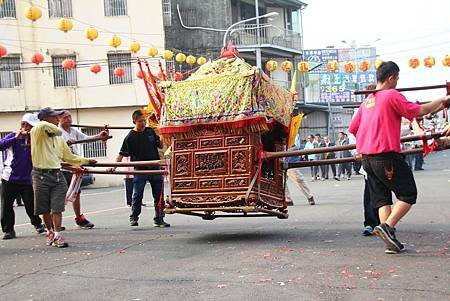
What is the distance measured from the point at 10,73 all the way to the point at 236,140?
24.4 m

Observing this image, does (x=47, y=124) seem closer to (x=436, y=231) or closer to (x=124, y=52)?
(x=436, y=231)

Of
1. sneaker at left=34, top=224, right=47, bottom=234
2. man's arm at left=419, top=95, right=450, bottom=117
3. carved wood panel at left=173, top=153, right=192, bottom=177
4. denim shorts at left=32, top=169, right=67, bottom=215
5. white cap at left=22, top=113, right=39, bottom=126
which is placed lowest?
sneaker at left=34, top=224, right=47, bottom=234

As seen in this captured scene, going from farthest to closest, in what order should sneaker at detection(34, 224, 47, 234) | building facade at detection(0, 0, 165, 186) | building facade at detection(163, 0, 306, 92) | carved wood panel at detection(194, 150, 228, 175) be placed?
building facade at detection(163, 0, 306, 92), building facade at detection(0, 0, 165, 186), sneaker at detection(34, 224, 47, 234), carved wood panel at detection(194, 150, 228, 175)

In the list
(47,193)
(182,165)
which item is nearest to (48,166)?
(47,193)

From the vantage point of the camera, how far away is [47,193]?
25.2ft

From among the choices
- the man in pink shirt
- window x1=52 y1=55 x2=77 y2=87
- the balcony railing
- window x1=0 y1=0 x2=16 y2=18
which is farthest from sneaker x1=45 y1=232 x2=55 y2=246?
the balcony railing

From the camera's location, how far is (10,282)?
570 cm

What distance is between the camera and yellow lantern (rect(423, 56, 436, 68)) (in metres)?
20.7

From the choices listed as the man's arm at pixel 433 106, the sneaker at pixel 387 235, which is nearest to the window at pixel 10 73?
the sneaker at pixel 387 235

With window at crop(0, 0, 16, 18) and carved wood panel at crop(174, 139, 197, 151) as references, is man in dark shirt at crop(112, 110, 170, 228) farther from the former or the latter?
window at crop(0, 0, 16, 18)

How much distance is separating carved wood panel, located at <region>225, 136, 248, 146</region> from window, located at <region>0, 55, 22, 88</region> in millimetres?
24048

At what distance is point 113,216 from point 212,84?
5452 millimetres

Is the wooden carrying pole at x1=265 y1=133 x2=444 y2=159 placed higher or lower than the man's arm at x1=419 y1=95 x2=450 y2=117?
lower

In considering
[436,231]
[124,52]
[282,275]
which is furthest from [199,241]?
[124,52]
